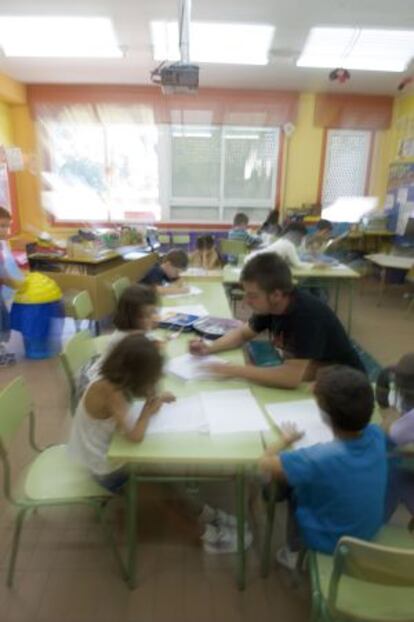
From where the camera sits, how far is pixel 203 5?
3.78 m

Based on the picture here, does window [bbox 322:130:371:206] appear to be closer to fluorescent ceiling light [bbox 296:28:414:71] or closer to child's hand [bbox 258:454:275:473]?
fluorescent ceiling light [bbox 296:28:414:71]

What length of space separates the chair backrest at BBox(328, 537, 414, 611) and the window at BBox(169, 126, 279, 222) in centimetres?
651

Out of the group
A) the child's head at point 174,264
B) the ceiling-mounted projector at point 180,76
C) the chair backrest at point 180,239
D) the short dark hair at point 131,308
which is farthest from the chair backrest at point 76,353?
the chair backrest at point 180,239

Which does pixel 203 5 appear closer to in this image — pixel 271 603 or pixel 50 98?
pixel 50 98

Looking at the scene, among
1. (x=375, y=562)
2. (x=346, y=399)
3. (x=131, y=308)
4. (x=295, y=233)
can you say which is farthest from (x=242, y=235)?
(x=375, y=562)

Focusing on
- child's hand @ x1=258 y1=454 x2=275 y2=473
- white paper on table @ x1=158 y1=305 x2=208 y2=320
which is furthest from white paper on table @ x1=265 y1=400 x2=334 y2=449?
white paper on table @ x1=158 y1=305 x2=208 y2=320

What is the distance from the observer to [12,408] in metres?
1.59

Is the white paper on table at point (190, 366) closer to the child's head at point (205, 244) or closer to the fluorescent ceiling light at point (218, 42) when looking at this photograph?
the child's head at point (205, 244)

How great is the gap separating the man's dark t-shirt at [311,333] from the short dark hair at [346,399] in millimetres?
463

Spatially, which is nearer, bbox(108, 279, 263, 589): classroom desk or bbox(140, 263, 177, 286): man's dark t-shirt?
bbox(108, 279, 263, 589): classroom desk

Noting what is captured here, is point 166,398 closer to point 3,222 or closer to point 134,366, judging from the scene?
point 134,366

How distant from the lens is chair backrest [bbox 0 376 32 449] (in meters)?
1.51

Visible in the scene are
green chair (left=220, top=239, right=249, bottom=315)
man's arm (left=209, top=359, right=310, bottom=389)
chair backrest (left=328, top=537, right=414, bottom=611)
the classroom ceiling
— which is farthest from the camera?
green chair (left=220, top=239, right=249, bottom=315)

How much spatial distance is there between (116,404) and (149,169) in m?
6.04
